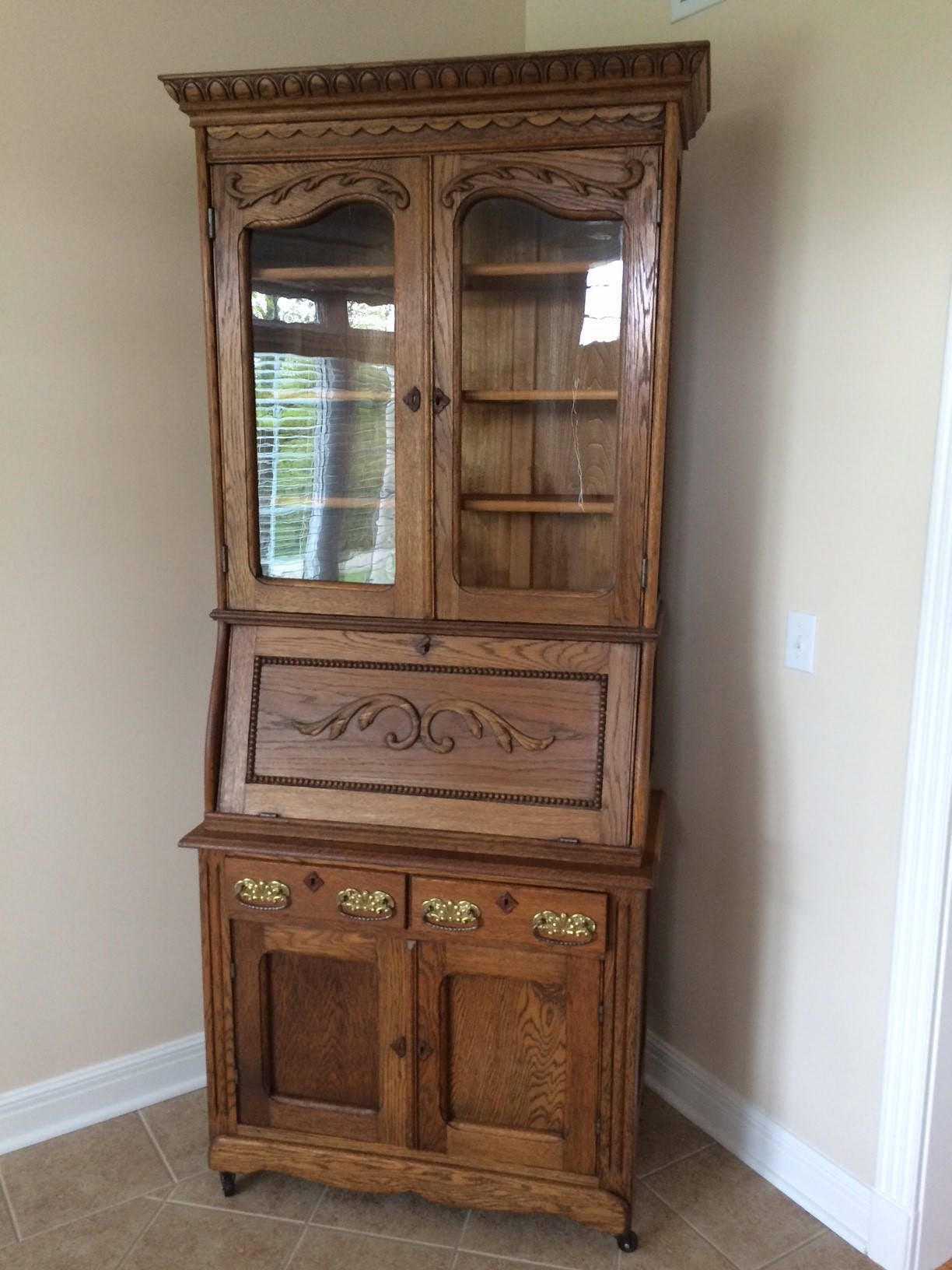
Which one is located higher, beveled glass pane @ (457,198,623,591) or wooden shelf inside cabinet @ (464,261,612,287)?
wooden shelf inside cabinet @ (464,261,612,287)

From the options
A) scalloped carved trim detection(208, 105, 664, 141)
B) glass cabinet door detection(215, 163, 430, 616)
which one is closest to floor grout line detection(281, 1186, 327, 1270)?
glass cabinet door detection(215, 163, 430, 616)

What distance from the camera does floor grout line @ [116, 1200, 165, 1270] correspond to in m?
1.81

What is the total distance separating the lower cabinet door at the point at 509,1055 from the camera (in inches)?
69.0

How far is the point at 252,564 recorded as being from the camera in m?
1.83

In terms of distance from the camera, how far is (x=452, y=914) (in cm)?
174

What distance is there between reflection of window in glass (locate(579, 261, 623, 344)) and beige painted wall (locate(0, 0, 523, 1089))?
0.88 m

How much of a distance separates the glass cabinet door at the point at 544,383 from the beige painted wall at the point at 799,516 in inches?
14.3

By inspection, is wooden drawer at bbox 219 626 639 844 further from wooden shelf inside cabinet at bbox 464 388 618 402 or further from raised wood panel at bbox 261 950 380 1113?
wooden shelf inside cabinet at bbox 464 388 618 402

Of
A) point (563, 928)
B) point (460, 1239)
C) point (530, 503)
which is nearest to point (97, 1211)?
point (460, 1239)

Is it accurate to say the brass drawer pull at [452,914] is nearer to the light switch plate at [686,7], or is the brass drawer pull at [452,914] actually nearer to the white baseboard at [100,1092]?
the white baseboard at [100,1092]

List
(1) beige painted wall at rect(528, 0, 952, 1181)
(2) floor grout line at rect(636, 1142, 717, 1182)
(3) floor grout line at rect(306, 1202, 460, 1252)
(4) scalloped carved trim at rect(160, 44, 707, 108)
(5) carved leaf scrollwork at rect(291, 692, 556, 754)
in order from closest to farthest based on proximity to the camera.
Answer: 1. (4) scalloped carved trim at rect(160, 44, 707, 108)
2. (1) beige painted wall at rect(528, 0, 952, 1181)
3. (5) carved leaf scrollwork at rect(291, 692, 556, 754)
4. (3) floor grout line at rect(306, 1202, 460, 1252)
5. (2) floor grout line at rect(636, 1142, 717, 1182)

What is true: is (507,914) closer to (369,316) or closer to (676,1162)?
(676,1162)

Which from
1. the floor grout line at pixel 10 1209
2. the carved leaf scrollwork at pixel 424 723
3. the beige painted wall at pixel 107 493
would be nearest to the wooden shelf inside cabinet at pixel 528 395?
the carved leaf scrollwork at pixel 424 723

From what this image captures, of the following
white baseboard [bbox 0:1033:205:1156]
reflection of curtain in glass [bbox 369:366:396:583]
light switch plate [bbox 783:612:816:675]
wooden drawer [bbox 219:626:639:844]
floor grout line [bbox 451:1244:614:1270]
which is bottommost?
floor grout line [bbox 451:1244:614:1270]
